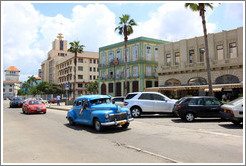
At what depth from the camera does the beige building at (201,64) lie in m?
24.4

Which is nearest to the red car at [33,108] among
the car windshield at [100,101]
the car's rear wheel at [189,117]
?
the car windshield at [100,101]

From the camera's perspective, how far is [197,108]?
1255 centimetres

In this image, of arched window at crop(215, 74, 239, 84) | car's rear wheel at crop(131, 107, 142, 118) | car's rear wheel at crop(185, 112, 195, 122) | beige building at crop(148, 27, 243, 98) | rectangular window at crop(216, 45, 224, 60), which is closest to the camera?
car's rear wheel at crop(185, 112, 195, 122)

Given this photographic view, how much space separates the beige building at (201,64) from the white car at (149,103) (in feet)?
Answer: 35.4

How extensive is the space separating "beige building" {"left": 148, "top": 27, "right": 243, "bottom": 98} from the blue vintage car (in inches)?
639

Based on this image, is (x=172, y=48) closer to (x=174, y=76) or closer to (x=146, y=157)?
(x=174, y=76)

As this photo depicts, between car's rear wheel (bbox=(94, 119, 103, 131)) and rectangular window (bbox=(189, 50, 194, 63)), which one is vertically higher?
rectangular window (bbox=(189, 50, 194, 63))

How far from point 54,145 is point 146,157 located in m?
3.48

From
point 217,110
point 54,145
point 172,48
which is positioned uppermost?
point 172,48

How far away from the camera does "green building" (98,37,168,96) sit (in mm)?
37531

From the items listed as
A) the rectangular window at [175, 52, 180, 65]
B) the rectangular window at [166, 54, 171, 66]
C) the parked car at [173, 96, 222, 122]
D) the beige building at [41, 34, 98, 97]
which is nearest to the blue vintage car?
the parked car at [173, 96, 222, 122]

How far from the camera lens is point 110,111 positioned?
9336mm

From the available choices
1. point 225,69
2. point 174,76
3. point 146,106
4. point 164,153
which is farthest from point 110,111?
point 174,76

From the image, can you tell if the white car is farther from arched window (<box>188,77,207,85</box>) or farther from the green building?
the green building
